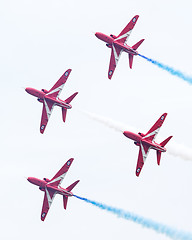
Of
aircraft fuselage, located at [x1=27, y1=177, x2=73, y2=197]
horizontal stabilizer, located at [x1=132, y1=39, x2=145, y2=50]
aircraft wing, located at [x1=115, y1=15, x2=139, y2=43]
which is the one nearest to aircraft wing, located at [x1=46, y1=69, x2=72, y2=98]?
aircraft wing, located at [x1=115, y1=15, x2=139, y2=43]

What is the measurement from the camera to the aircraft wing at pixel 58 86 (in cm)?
12256

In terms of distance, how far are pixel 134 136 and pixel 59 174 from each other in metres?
13.3

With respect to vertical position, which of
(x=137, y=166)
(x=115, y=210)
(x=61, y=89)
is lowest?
(x=115, y=210)

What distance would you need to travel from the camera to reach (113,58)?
4894 inches

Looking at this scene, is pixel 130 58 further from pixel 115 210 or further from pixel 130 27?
pixel 115 210

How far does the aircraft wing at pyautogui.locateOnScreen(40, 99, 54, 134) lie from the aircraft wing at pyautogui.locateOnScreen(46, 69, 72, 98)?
5.23 feet

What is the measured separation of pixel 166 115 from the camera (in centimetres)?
11519

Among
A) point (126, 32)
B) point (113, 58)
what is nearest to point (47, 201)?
point (113, 58)

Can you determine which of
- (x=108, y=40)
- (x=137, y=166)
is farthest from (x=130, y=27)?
(x=137, y=166)

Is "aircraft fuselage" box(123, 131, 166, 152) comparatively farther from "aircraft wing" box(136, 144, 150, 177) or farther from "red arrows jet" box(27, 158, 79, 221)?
"red arrows jet" box(27, 158, 79, 221)

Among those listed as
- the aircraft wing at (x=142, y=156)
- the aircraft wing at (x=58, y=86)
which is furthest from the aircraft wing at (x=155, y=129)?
the aircraft wing at (x=58, y=86)

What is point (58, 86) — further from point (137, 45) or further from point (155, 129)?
point (155, 129)

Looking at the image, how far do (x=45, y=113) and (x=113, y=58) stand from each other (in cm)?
1409

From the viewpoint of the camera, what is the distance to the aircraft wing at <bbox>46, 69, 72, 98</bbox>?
123m
